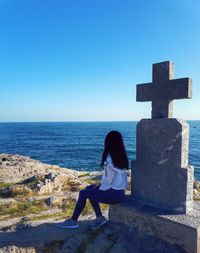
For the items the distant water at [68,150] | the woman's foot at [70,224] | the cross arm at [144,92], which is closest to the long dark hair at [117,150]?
the cross arm at [144,92]

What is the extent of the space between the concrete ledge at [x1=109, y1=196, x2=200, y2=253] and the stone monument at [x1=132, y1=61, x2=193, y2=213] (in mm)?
258

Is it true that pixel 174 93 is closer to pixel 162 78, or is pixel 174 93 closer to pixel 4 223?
pixel 162 78

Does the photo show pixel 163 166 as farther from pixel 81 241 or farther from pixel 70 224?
pixel 70 224

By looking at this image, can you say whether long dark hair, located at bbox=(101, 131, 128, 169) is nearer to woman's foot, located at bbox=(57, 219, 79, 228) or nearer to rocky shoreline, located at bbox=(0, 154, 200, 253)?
rocky shoreline, located at bbox=(0, 154, 200, 253)

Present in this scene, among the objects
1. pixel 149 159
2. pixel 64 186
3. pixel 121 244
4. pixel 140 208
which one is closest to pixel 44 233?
pixel 121 244

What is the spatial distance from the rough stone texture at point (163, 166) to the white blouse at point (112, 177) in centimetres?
68

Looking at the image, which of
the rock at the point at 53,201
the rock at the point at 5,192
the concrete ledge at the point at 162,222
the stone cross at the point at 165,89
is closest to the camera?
the concrete ledge at the point at 162,222

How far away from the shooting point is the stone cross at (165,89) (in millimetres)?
5769

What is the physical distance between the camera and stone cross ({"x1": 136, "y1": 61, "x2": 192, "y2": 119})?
5769 millimetres

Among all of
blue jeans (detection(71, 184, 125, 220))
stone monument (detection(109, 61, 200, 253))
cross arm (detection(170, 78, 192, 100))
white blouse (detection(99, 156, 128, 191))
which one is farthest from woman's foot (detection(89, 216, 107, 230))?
cross arm (detection(170, 78, 192, 100))

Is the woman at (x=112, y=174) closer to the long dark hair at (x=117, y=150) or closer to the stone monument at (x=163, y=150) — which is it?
the long dark hair at (x=117, y=150)

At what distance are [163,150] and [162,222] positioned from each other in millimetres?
1464

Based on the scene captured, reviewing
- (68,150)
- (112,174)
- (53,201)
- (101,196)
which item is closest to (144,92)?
(112,174)

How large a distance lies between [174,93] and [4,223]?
530cm
